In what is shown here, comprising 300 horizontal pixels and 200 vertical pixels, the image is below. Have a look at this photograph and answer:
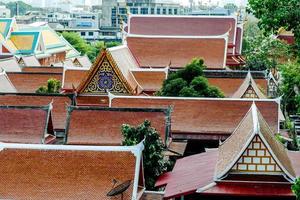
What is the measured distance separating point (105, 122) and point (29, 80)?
11947 millimetres

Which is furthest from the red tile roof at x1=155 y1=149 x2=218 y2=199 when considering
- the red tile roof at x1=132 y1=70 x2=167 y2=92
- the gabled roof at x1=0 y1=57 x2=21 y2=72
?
the gabled roof at x1=0 y1=57 x2=21 y2=72

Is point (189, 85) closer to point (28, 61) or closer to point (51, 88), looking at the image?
point (51, 88)

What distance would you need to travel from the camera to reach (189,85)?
83.0ft

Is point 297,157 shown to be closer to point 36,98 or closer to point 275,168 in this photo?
point 275,168

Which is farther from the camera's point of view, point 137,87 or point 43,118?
point 137,87

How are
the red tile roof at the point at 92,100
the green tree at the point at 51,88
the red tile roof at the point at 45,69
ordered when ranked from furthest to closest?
the red tile roof at the point at 45,69, the green tree at the point at 51,88, the red tile roof at the point at 92,100

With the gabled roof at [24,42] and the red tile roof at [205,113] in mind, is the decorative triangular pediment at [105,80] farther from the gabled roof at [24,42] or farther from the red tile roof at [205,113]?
the gabled roof at [24,42]

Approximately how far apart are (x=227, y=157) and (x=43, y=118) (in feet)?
25.5

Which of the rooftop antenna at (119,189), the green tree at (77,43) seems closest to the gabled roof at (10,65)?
the rooftop antenna at (119,189)

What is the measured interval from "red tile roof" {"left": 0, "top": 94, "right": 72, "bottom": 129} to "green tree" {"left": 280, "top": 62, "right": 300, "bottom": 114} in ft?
25.6

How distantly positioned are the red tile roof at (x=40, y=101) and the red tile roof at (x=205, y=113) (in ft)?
6.34

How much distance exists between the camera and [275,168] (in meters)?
14.6

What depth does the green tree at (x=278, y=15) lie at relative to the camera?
11102 millimetres

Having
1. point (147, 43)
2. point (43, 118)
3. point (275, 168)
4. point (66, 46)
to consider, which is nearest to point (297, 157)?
point (275, 168)
